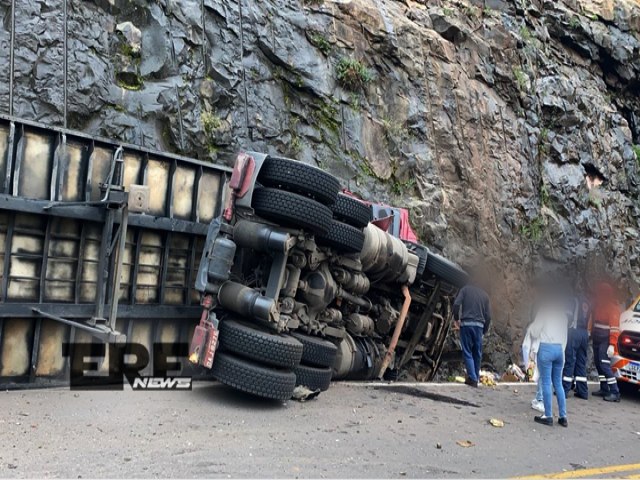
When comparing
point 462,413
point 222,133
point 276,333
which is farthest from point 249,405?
point 222,133

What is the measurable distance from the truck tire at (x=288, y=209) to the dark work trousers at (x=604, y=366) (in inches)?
216

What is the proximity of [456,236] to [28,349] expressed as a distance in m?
8.83

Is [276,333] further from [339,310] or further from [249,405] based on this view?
[339,310]

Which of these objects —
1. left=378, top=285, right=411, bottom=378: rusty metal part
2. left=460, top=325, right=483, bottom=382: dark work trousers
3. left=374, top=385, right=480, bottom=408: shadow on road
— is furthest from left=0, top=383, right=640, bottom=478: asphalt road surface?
left=460, top=325, right=483, bottom=382: dark work trousers

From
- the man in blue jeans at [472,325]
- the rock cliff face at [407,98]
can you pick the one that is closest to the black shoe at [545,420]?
the man in blue jeans at [472,325]

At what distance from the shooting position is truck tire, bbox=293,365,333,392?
6.24 m

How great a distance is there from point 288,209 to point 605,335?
602 cm

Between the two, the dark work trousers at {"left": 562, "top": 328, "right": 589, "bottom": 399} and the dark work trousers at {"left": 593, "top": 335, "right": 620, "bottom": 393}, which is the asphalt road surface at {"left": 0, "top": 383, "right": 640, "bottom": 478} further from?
the dark work trousers at {"left": 593, "top": 335, "right": 620, "bottom": 393}

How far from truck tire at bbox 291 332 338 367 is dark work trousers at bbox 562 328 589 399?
3.82 metres

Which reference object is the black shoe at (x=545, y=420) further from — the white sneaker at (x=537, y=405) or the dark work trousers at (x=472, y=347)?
the dark work trousers at (x=472, y=347)

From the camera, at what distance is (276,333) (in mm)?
5992

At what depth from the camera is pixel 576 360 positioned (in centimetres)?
859

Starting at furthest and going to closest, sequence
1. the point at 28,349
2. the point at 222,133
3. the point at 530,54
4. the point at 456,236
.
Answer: the point at 530,54, the point at 456,236, the point at 222,133, the point at 28,349

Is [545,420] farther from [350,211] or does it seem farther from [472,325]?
[350,211]
